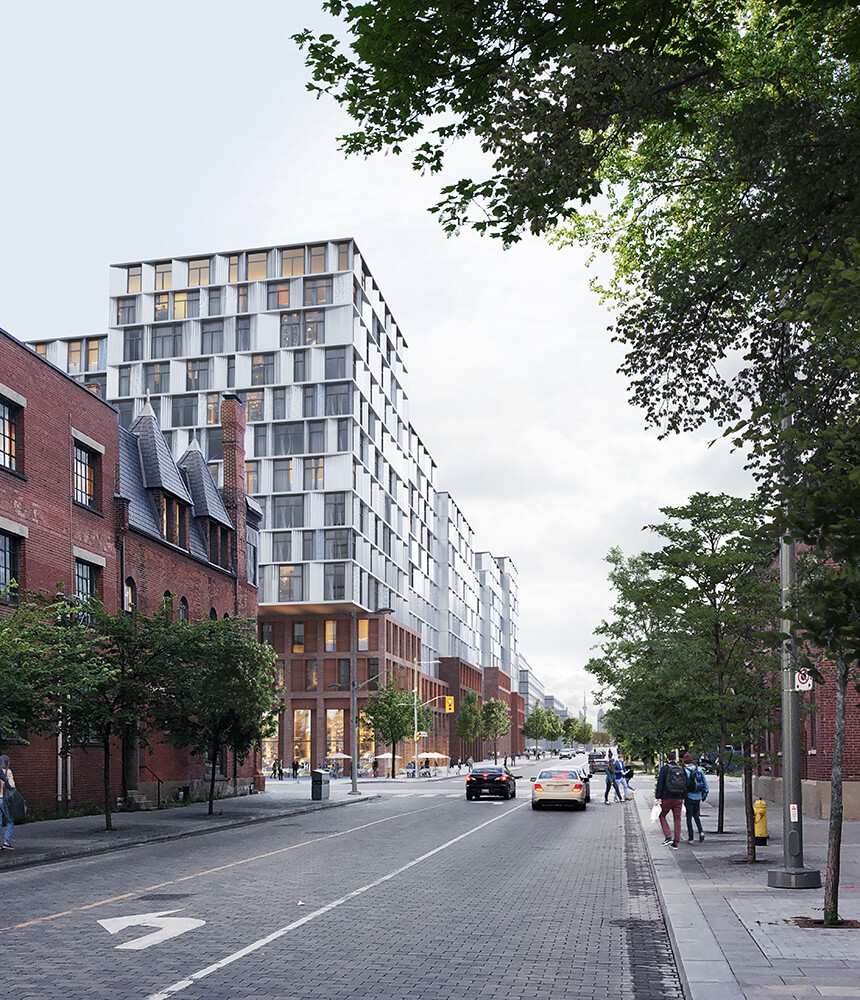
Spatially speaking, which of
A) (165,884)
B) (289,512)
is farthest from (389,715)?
(165,884)

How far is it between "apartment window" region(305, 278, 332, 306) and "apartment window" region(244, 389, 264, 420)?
7825 millimetres

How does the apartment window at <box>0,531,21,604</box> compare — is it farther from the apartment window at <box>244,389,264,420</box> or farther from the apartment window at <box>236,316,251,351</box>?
the apartment window at <box>236,316,251,351</box>

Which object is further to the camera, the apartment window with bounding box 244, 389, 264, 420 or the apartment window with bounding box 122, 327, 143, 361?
the apartment window with bounding box 122, 327, 143, 361

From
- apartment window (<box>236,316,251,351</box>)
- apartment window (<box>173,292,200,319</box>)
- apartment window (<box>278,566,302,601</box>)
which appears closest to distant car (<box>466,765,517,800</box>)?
apartment window (<box>278,566,302,601</box>)

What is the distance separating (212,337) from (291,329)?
660 centimetres

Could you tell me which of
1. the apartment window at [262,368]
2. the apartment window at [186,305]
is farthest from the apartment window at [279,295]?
the apartment window at [186,305]

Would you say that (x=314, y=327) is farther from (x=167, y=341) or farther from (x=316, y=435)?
(x=167, y=341)

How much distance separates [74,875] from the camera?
1888 centimetres

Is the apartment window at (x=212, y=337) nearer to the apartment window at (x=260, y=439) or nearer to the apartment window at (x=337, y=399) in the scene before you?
the apartment window at (x=260, y=439)

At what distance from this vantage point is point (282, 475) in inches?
3351

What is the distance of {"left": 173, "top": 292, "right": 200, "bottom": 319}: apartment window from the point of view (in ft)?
294

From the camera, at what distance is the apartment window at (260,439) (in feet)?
283

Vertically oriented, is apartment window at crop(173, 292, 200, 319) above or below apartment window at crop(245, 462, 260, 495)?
above

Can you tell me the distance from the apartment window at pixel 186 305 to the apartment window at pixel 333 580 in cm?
2317
